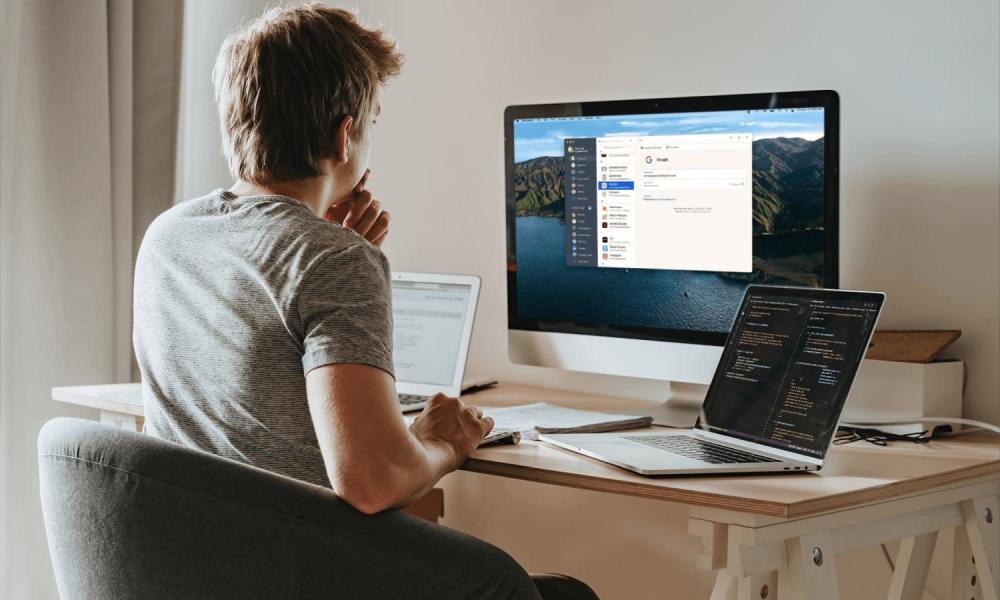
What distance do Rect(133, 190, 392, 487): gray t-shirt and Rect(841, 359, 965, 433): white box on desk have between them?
78cm

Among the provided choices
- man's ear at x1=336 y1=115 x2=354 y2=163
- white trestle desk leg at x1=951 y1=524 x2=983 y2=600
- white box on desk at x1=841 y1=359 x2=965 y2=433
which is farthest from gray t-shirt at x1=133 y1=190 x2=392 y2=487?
white trestle desk leg at x1=951 y1=524 x2=983 y2=600

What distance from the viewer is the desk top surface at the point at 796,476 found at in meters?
1.20

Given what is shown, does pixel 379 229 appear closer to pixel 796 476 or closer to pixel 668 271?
pixel 668 271

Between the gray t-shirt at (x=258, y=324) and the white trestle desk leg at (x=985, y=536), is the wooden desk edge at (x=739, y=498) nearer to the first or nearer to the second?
the white trestle desk leg at (x=985, y=536)

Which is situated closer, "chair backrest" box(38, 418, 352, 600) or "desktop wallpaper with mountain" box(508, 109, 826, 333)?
"chair backrest" box(38, 418, 352, 600)

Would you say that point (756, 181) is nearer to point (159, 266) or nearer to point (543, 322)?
point (543, 322)

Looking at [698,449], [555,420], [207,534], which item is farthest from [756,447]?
[207,534]

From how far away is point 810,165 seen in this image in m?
1.55

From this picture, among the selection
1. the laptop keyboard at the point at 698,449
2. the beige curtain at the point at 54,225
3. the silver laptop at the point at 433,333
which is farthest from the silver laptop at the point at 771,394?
the beige curtain at the point at 54,225

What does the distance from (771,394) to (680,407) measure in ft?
1.22

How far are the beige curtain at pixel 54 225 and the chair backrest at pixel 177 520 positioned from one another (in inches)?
54.3

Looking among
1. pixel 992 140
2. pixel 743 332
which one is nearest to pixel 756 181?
pixel 743 332

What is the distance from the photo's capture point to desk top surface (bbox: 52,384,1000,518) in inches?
47.1

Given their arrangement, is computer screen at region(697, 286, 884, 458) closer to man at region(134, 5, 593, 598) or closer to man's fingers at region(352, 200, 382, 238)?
man at region(134, 5, 593, 598)
